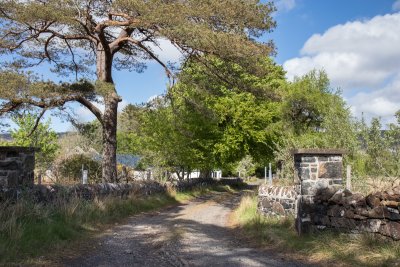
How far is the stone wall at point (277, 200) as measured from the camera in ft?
41.1

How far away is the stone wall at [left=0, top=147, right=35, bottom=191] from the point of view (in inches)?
397

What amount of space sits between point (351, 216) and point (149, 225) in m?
6.59

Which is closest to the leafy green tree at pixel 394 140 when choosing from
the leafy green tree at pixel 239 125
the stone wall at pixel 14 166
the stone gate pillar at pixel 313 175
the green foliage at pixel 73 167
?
the stone gate pillar at pixel 313 175

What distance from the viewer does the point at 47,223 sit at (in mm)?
9844

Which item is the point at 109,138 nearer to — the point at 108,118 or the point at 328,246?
the point at 108,118

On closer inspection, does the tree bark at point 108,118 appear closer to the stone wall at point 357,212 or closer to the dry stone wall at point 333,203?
the dry stone wall at point 333,203

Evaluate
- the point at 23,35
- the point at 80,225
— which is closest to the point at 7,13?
the point at 23,35

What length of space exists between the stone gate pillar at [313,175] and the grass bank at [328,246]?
544 millimetres

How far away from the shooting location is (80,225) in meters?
11.4

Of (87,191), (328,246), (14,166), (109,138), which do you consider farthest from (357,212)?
(109,138)

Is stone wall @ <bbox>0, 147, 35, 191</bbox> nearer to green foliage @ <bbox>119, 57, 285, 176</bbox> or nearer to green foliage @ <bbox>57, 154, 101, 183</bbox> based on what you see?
green foliage @ <bbox>119, 57, 285, 176</bbox>

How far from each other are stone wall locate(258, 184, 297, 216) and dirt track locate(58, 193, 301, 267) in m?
1.35

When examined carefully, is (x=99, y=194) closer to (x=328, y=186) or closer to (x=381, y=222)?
(x=328, y=186)

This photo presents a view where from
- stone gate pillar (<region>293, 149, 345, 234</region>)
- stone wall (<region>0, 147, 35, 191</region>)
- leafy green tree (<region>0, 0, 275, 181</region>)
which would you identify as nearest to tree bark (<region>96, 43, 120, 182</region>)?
leafy green tree (<region>0, 0, 275, 181</region>)
